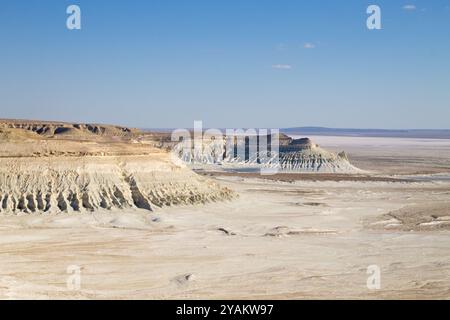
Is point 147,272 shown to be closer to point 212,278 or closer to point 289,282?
point 212,278

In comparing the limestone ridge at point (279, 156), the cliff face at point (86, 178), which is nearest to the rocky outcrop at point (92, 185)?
the cliff face at point (86, 178)

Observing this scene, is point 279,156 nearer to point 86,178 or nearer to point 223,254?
point 86,178

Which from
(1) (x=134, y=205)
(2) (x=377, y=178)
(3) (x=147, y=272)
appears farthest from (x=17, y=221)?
(2) (x=377, y=178)

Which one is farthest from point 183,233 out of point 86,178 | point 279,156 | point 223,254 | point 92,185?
point 279,156

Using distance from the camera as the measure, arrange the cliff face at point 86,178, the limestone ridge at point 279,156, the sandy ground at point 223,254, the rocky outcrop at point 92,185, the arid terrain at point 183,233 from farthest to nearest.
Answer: the limestone ridge at point 279,156
the cliff face at point 86,178
the rocky outcrop at point 92,185
the arid terrain at point 183,233
the sandy ground at point 223,254

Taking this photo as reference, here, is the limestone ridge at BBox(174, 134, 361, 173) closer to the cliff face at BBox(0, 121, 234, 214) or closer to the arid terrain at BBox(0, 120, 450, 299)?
the arid terrain at BBox(0, 120, 450, 299)

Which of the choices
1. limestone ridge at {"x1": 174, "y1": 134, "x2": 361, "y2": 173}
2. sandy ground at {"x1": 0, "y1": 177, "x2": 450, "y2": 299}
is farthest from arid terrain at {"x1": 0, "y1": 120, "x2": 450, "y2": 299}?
limestone ridge at {"x1": 174, "y1": 134, "x2": 361, "y2": 173}

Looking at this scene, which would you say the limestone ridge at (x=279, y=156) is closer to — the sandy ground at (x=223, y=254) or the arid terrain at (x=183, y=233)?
the arid terrain at (x=183, y=233)
